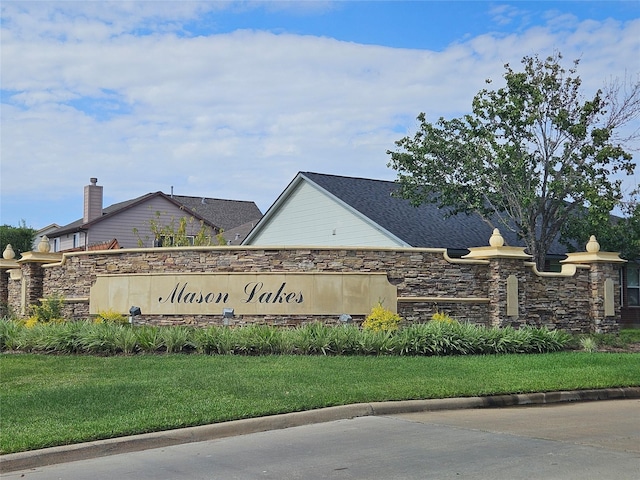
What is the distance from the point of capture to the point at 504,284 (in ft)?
65.0

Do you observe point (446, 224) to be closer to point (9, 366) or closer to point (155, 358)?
point (155, 358)

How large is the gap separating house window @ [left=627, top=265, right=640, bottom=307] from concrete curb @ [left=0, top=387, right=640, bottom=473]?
19.9 metres

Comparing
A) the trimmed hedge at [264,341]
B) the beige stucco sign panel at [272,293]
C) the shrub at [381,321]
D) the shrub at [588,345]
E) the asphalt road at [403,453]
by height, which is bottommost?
the asphalt road at [403,453]

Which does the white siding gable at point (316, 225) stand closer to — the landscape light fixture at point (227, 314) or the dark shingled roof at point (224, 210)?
the landscape light fixture at point (227, 314)

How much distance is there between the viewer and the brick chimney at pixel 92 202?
42.2m

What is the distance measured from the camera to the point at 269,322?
62.1ft

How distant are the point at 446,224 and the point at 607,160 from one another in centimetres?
682

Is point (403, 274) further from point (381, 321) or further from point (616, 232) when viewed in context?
point (616, 232)

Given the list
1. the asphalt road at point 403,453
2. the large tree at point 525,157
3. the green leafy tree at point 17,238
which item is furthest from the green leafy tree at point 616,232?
the green leafy tree at point 17,238

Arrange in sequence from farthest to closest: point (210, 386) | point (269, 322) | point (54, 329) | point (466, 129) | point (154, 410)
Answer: point (466, 129) → point (269, 322) → point (54, 329) → point (210, 386) → point (154, 410)

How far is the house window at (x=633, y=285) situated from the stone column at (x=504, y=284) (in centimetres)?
1413

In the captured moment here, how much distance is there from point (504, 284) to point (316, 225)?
1106cm

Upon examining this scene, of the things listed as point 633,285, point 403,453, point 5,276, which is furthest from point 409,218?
point 403,453

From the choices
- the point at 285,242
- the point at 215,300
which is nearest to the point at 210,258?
the point at 215,300
